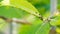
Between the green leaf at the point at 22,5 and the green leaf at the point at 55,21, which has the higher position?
the green leaf at the point at 22,5

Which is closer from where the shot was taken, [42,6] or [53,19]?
[53,19]

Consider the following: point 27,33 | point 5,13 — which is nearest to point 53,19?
point 27,33

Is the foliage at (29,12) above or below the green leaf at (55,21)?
above

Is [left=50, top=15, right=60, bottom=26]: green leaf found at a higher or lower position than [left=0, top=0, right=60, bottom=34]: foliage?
lower

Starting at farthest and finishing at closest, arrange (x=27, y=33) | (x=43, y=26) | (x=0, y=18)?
1. (x=0, y=18)
2. (x=27, y=33)
3. (x=43, y=26)

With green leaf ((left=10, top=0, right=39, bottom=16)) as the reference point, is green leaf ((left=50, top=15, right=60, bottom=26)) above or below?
below

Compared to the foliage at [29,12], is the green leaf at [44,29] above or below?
below

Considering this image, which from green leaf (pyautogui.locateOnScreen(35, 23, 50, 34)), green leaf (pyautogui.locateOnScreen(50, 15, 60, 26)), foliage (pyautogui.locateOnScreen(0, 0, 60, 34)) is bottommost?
green leaf (pyautogui.locateOnScreen(35, 23, 50, 34))

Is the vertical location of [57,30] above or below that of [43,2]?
below

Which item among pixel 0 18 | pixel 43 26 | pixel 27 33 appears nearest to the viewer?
pixel 43 26

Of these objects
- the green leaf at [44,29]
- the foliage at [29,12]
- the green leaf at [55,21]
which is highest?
the foliage at [29,12]

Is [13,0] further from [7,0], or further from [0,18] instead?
[0,18]
